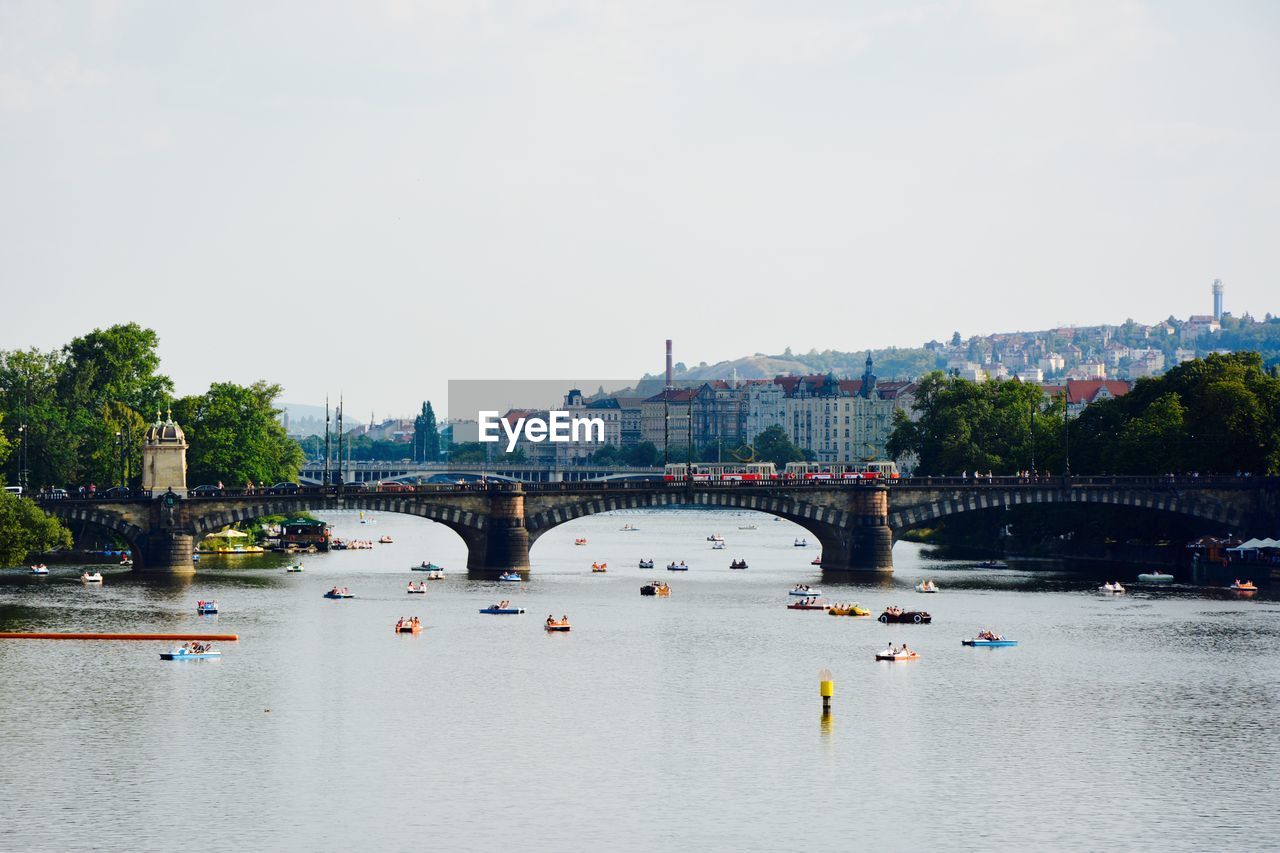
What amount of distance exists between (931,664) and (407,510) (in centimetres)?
5575

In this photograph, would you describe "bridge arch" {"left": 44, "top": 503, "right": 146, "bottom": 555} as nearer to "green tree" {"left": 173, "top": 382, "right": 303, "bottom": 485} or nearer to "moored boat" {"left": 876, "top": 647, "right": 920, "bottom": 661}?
"green tree" {"left": 173, "top": 382, "right": 303, "bottom": 485}

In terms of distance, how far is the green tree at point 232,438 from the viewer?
565 ft

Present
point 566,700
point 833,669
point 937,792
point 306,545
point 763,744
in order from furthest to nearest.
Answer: point 306,545
point 833,669
point 566,700
point 763,744
point 937,792

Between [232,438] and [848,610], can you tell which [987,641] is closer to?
[848,610]

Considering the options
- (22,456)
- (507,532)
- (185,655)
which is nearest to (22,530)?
(185,655)

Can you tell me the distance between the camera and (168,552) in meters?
142

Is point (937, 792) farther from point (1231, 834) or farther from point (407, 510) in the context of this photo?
point (407, 510)

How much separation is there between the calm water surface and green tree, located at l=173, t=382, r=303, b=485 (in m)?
45.2

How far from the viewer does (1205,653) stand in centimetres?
10156

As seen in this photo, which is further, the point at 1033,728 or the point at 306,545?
the point at 306,545

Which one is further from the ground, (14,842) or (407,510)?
(407,510)

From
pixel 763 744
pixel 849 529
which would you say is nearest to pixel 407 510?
pixel 849 529

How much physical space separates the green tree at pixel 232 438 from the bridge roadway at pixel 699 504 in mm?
24131

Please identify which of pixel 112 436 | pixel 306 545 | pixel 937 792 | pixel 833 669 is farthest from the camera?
pixel 306 545
